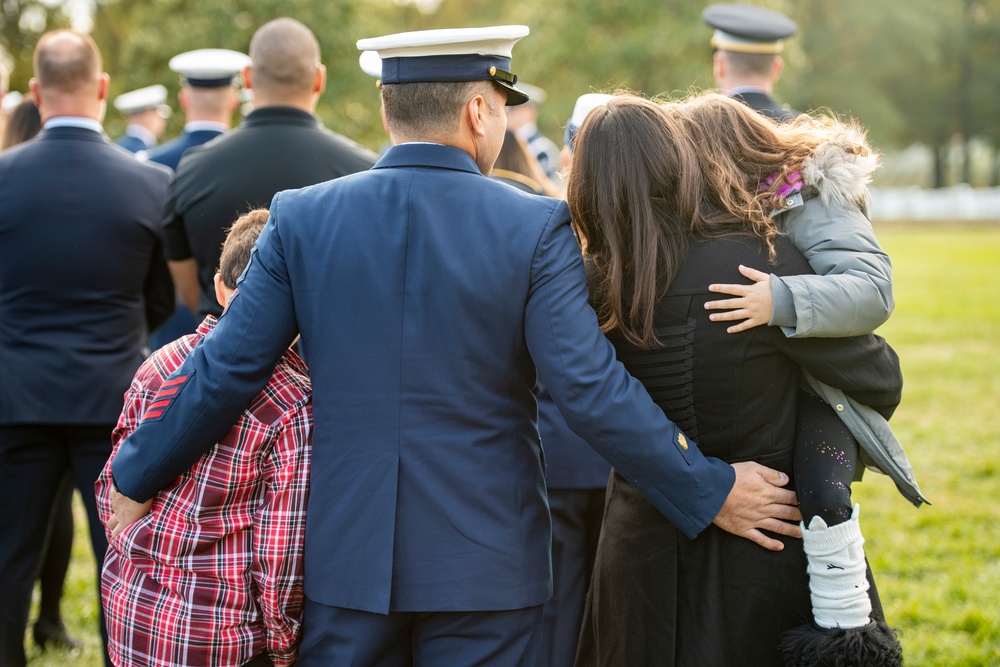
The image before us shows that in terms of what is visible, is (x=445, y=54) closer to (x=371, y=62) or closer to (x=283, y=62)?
(x=371, y=62)

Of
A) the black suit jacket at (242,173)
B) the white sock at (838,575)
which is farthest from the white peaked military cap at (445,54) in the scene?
the black suit jacket at (242,173)

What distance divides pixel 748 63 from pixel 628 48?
20.3 meters

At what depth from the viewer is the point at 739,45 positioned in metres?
4.97

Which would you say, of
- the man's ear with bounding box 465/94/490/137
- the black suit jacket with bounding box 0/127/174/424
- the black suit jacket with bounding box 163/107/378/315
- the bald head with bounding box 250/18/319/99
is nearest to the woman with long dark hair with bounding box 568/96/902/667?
the man's ear with bounding box 465/94/490/137

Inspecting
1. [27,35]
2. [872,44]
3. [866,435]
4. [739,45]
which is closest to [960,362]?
[739,45]

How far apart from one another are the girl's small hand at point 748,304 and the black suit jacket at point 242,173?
1889 mm

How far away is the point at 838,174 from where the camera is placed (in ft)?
7.91

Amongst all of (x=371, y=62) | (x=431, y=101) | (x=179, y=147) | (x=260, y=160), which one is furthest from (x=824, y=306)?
(x=179, y=147)

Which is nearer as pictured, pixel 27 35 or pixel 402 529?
pixel 402 529

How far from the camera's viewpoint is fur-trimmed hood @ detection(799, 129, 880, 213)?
2.40 meters

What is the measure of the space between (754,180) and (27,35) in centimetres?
2198

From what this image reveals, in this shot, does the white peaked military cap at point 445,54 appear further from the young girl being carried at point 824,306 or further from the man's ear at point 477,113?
the young girl being carried at point 824,306

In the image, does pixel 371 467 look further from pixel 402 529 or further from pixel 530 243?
pixel 530 243

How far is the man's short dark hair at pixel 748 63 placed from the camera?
4957 millimetres
